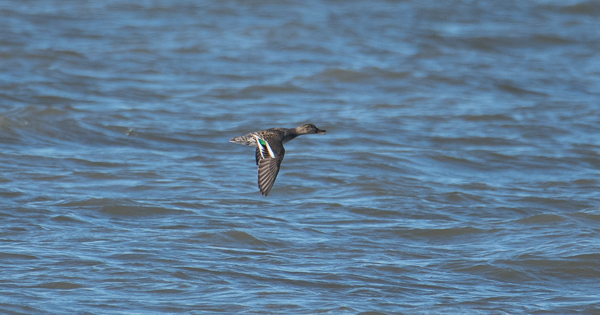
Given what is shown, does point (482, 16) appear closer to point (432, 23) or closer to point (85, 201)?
point (432, 23)

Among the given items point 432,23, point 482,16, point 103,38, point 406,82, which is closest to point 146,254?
point 406,82

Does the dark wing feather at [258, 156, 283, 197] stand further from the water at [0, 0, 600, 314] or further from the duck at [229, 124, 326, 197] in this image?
the water at [0, 0, 600, 314]

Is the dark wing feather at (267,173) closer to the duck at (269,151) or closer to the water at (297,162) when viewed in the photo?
the duck at (269,151)

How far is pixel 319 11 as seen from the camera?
57.8 ft

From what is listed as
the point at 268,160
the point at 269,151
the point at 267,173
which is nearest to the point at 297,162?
the point at 269,151

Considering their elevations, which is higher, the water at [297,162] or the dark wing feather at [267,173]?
the dark wing feather at [267,173]

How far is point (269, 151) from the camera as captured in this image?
6.05 meters

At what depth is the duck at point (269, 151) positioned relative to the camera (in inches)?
223

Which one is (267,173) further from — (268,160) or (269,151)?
(269,151)

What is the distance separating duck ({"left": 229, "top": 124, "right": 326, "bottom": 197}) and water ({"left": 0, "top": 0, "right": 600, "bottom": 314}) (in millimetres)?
685

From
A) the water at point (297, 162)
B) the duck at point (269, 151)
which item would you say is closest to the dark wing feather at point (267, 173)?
the duck at point (269, 151)

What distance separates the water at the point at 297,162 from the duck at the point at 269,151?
685 mm

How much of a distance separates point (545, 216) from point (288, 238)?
2.39 meters

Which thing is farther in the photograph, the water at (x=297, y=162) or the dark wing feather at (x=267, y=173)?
the water at (x=297, y=162)
